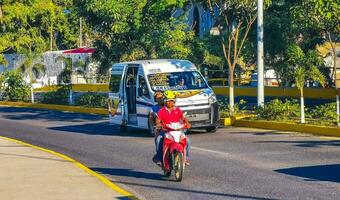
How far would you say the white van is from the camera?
22.3m

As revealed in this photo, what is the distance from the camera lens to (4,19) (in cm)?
7031

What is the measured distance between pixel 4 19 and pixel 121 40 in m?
31.2

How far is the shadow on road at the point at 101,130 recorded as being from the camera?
24.5 metres

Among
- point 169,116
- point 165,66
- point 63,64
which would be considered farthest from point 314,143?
point 63,64

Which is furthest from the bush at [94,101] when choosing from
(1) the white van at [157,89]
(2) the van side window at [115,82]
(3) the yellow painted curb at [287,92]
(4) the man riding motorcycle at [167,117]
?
(4) the man riding motorcycle at [167,117]

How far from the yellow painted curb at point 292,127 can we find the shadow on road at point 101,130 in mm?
3283

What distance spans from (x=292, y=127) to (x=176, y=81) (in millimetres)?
3845

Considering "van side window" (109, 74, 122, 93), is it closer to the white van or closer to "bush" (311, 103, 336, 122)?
the white van

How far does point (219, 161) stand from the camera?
53.5ft

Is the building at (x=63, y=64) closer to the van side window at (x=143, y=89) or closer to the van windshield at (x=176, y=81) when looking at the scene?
the van side window at (x=143, y=89)

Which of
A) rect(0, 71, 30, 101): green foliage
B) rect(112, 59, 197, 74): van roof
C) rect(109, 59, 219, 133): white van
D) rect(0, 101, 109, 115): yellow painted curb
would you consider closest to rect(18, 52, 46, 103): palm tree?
rect(0, 71, 30, 101): green foliage

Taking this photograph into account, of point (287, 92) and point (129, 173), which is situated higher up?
point (287, 92)

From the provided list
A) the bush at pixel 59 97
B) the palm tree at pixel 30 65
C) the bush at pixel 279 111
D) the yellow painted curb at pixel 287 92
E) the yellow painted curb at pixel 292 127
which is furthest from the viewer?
the palm tree at pixel 30 65

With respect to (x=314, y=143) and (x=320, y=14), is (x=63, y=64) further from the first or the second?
(x=314, y=143)
